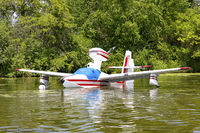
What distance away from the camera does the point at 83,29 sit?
61531 mm

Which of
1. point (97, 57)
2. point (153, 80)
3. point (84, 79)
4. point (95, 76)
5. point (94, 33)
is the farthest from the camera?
point (94, 33)

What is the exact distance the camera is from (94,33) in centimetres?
6141

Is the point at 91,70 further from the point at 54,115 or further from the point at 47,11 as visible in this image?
the point at 47,11

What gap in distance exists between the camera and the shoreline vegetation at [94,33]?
5225 centimetres

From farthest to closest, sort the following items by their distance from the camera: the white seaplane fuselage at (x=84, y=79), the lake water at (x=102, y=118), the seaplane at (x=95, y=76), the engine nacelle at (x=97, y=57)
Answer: the engine nacelle at (x=97, y=57) → the seaplane at (x=95, y=76) → the white seaplane fuselage at (x=84, y=79) → the lake water at (x=102, y=118)

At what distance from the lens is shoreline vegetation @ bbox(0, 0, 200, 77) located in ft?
171

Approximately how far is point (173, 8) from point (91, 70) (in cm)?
4395

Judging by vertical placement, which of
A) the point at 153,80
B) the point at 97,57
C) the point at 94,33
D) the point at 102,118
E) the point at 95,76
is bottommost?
the point at 102,118

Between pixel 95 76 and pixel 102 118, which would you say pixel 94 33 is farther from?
pixel 102 118

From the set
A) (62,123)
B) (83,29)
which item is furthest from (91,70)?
(83,29)

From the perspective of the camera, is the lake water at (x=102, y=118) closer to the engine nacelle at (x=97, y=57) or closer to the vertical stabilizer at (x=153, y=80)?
the vertical stabilizer at (x=153, y=80)

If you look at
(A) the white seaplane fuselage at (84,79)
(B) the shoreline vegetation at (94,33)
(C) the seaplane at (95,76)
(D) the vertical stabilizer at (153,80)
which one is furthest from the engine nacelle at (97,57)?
(B) the shoreline vegetation at (94,33)

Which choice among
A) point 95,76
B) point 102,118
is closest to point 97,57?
point 95,76

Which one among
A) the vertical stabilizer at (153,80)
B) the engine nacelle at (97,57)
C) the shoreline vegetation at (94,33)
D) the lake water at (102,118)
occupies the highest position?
the shoreline vegetation at (94,33)
